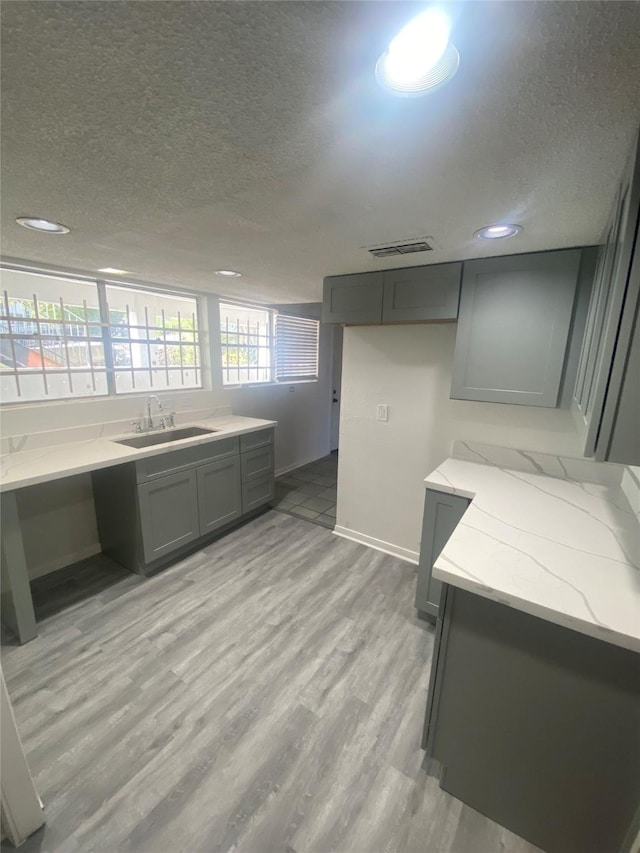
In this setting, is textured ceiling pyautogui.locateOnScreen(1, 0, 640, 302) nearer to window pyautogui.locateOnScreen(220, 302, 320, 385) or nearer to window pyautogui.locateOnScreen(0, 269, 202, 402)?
window pyautogui.locateOnScreen(0, 269, 202, 402)

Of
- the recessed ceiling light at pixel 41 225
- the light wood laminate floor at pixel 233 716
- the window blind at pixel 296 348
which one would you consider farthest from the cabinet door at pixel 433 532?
the window blind at pixel 296 348

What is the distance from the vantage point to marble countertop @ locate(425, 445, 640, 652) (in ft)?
3.13

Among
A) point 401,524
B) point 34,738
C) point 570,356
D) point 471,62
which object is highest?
point 471,62

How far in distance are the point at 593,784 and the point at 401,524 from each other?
1.72m

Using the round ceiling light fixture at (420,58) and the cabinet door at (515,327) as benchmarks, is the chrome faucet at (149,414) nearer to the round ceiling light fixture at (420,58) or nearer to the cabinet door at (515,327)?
the cabinet door at (515,327)

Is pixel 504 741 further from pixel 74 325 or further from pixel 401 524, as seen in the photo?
pixel 74 325

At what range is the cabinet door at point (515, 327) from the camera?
1.69 m

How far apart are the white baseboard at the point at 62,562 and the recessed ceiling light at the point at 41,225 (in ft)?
6.98

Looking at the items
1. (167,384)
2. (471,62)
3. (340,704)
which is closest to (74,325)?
(167,384)

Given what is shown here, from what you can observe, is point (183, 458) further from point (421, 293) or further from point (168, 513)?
point (421, 293)

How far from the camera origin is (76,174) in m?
1.08

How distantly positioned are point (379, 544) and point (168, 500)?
172 cm

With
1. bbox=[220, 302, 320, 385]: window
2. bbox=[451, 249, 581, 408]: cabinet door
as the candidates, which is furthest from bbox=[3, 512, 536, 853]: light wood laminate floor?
bbox=[220, 302, 320, 385]: window

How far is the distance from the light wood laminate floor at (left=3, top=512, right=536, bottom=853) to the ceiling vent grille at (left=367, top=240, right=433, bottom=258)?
2153 millimetres
